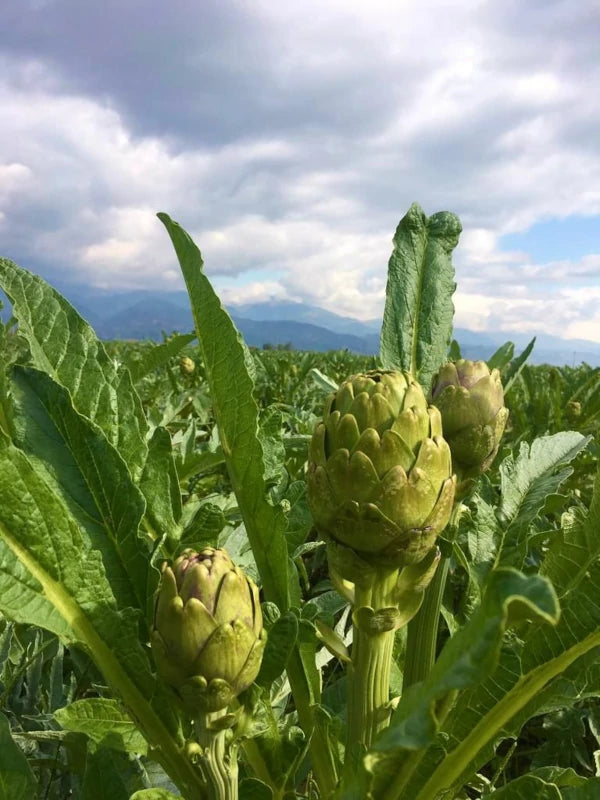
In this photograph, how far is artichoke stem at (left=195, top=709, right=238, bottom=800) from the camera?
693mm

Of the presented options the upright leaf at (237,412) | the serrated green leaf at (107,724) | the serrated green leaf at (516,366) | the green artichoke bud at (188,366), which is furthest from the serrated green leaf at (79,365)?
the green artichoke bud at (188,366)

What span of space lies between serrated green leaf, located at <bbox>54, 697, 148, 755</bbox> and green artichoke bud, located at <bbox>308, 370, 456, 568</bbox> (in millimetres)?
311

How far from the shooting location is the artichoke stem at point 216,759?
69 centimetres

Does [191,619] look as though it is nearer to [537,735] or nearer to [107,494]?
[107,494]

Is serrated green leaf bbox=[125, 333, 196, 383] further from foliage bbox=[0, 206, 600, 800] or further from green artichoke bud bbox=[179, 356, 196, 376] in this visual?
green artichoke bud bbox=[179, 356, 196, 376]

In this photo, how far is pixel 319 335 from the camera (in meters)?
195

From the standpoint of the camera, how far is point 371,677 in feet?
2.53

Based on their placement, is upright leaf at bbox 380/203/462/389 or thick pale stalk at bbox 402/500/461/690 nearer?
thick pale stalk at bbox 402/500/461/690

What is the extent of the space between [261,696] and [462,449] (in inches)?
14.8

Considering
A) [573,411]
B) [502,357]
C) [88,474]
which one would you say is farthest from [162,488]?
[573,411]

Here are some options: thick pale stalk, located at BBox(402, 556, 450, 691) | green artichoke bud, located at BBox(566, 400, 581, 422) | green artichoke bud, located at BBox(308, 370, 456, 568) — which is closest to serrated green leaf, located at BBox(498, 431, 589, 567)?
thick pale stalk, located at BBox(402, 556, 450, 691)

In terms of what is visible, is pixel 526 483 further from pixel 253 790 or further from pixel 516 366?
pixel 253 790

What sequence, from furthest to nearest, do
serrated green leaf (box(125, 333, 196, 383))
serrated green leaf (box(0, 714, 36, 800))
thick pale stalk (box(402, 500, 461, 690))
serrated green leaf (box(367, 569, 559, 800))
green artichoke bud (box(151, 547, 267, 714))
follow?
serrated green leaf (box(125, 333, 196, 383))
thick pale stalk (box(402, 500, 461, 690))
serrated green leaf (box(0, 714, 36, 800))
green artichoke bud (box(151, 547, 267, 714))
serrated green leaf (box(367, 569, 559, 800))

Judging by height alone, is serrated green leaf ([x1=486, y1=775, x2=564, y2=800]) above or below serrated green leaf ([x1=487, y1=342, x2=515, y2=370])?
below
